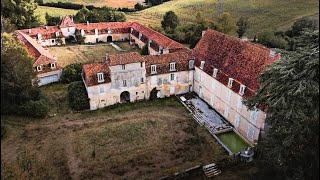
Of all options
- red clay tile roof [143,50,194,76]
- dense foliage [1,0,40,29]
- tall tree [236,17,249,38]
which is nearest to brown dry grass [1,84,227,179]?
red clay tile roof [143,50,194,76]

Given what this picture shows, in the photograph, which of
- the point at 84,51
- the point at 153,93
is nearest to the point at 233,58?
the point at 153,93

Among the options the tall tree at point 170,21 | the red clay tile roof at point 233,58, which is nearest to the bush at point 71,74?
the red clay tile roof at point 233,58

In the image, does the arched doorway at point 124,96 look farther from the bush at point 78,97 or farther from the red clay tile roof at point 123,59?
the red clay tile roof at point 123,59

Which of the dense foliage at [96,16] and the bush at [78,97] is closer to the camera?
the bush at [78,97]

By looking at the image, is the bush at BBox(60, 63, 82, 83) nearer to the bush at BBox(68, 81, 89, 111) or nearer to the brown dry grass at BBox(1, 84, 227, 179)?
the bush at BBox(68, 81, 89, 111)

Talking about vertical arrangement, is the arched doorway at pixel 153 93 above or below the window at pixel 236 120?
above
